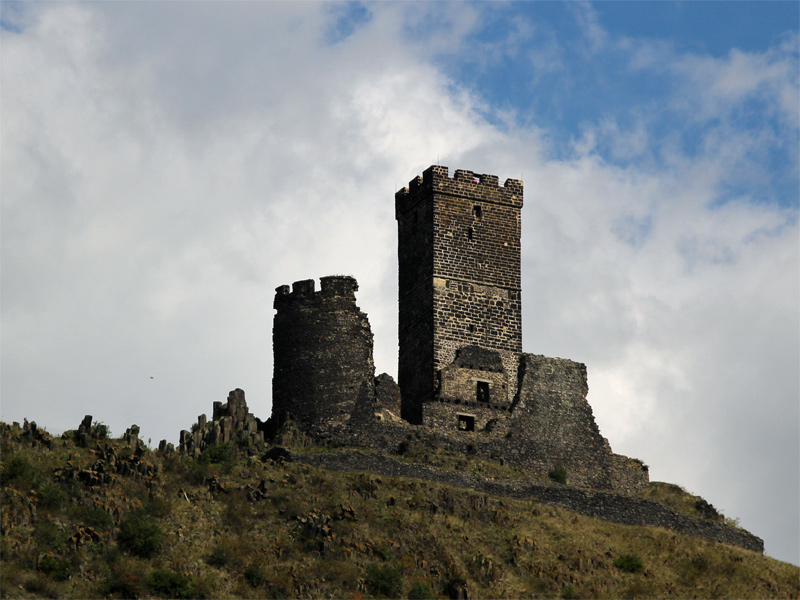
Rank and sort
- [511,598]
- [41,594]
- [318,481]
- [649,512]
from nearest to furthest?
[41,594] → [511,598] → [318,481] → [649,512]

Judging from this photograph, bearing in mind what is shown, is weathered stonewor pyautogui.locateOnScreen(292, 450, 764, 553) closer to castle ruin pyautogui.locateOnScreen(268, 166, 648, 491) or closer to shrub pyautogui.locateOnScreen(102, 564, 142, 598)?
castle ruin pyautogui.locateOnScreen(268, 166, 648, 491)

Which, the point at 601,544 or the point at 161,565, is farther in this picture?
the point at 601,544

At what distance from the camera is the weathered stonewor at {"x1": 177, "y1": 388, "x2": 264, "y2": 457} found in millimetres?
60625

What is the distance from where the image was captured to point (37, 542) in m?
52.6

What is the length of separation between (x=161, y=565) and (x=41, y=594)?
154 inches

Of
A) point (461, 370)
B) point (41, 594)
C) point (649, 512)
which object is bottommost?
point (41, 594)

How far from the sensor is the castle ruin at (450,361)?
210ft

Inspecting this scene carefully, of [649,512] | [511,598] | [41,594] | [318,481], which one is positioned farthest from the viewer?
[649,512]

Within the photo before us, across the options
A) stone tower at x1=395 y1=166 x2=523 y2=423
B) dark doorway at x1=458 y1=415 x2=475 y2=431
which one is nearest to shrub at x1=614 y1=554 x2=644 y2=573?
dark doorway at x1=458 y1=415 x2=475 y2=431

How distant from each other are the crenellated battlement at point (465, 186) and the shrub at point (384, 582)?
18.2 m

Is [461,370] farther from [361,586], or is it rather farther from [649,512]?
[361,586]

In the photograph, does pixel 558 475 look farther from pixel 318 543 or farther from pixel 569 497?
pixel 318 543

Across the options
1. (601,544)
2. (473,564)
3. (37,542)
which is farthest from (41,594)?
(601,544)

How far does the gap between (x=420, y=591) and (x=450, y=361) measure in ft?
44.9
